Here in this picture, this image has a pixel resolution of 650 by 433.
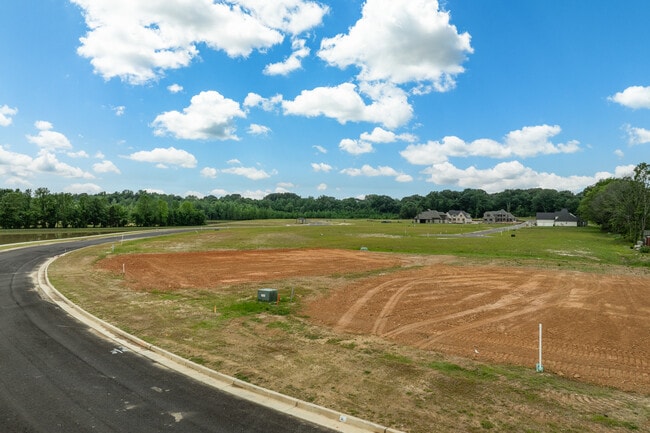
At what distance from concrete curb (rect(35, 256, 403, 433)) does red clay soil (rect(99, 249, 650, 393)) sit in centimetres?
601

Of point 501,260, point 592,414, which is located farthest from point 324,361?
point 501,260

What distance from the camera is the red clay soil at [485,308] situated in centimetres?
1271

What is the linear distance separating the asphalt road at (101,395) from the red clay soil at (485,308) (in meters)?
7.09

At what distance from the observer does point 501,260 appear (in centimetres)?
3734

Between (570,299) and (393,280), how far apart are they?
1069 cm

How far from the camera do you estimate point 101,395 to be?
9.61m

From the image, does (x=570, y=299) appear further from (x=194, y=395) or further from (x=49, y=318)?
(x=49, y=318)

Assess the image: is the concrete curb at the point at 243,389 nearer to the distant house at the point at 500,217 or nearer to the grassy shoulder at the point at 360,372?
the grassy shoulder at the point at 360,372

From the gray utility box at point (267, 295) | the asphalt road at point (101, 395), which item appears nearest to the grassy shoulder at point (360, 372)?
the gray utility box at point (267, 295)

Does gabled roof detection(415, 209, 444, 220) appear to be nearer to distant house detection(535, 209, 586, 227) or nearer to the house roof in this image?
the house roof

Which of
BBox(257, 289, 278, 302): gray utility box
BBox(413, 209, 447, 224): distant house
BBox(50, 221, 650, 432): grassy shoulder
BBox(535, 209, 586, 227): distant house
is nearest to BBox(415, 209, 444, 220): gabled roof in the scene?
BBox(413, 209, 447, 224): distant house

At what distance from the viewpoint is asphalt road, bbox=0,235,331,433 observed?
824 cm

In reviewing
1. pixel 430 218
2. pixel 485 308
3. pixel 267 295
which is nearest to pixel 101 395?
pixel 267 295

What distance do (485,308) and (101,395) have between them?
1708 cm
